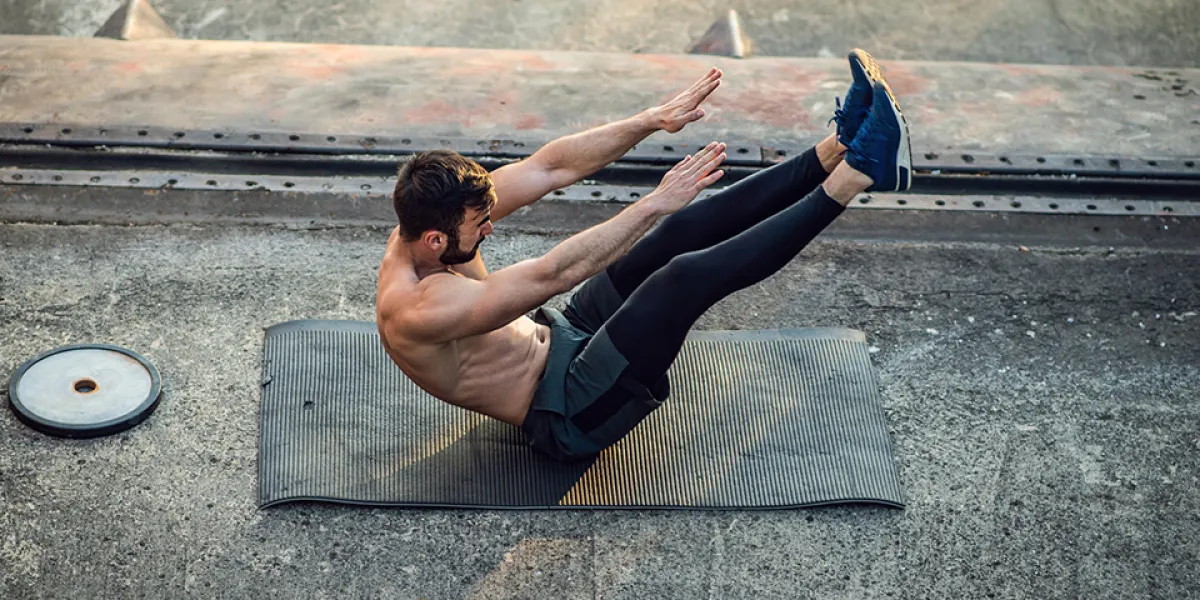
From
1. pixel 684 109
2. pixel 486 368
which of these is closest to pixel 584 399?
pixel 486 368

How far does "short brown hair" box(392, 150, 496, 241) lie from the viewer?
2.98 metres

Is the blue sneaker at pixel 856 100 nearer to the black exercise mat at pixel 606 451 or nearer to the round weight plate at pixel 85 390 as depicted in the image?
the black exercise mat at pixel 606 451

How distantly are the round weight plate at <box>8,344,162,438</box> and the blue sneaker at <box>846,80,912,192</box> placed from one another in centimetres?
224

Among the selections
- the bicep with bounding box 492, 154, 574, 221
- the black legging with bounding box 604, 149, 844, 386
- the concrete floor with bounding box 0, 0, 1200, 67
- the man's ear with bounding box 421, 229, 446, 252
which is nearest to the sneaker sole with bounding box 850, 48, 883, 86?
the black legging with bounding box 604, 149, 844, 386

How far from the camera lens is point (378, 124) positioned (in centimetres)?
513

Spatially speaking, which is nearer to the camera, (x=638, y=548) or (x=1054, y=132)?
(x=638, y=548)

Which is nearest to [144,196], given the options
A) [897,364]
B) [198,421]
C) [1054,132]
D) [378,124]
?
[378,124]

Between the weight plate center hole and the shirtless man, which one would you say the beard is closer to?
the shirtless man

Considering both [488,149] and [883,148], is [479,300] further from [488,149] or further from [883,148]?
[488,149]

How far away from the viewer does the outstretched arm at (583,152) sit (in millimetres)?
3502

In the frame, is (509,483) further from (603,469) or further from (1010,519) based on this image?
(1010,519)

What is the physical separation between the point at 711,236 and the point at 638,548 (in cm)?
95

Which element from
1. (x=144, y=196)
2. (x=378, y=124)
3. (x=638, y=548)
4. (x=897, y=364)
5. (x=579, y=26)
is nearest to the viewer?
(x=638, y=548)

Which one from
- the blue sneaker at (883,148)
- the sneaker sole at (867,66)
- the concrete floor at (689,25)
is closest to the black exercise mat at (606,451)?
the blue sneaker at (883,148)
